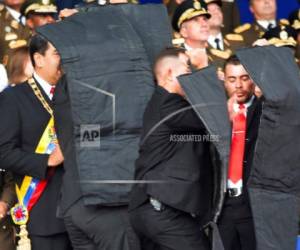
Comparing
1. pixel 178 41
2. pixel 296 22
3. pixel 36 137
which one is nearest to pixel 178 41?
pixel 178 41

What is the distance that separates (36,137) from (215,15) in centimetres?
292

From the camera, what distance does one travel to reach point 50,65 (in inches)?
346

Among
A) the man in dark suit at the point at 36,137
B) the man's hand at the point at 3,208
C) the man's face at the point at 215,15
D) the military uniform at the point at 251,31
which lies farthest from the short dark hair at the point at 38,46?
the military uniform at the point at 251,31

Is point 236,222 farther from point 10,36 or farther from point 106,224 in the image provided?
point 10,36

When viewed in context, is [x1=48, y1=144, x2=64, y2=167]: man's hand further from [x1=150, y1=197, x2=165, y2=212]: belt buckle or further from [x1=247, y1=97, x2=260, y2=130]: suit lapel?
[x1=247, y1=97, x2=260, y2=130]: suit lapel

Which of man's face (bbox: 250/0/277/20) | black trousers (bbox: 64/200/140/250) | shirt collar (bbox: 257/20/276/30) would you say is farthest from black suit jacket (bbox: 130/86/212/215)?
man's face (bbox: 250/0/277/20)

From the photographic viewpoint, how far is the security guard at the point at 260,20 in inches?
443

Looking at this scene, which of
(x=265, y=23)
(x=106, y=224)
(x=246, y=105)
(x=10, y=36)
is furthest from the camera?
(x=265, y=23)

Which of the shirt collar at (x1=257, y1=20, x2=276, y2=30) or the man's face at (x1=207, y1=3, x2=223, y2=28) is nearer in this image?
the man's face at (x1=207, y1=3, x2=223, y2=28)

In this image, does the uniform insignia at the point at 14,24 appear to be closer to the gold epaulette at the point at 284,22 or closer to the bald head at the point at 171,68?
the gold epaulette at the point at 284,22

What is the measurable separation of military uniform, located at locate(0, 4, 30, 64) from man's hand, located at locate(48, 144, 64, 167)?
1.97 meters

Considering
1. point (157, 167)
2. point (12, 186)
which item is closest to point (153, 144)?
point (157, 167)

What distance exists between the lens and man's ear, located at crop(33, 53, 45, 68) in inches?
346

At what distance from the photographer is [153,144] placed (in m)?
7.91
